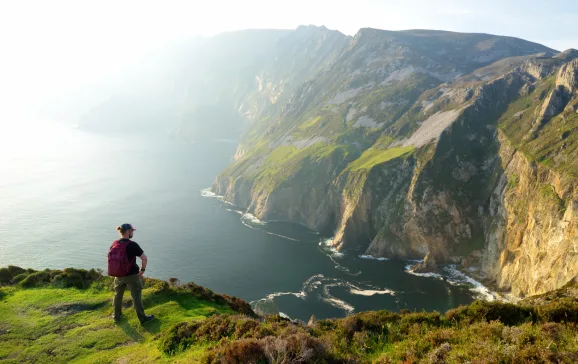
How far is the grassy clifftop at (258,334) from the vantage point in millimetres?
10242

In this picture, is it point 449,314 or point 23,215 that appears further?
point 23,215

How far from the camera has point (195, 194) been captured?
152875 mm

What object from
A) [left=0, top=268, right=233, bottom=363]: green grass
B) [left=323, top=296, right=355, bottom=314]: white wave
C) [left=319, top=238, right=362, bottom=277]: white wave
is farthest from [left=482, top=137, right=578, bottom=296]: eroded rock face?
[left=0, top=268, right=233, bottom=363]: green grass

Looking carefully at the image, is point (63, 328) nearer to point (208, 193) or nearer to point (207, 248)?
point (207, 248)

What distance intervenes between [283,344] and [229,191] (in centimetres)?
14065

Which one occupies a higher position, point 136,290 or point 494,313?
point 494,313

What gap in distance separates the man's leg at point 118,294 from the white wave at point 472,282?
209ft

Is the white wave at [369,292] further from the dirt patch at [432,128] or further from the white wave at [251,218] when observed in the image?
the white wave at [251,218]

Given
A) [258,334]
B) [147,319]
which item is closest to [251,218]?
[147,319]

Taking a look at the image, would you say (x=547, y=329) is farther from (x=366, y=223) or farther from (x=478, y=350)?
(x=366, y=223)

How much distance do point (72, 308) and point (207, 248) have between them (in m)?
78.9

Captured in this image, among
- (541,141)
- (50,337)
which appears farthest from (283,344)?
(541,141)

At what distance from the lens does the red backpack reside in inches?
600

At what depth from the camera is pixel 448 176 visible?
9025cm
